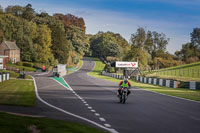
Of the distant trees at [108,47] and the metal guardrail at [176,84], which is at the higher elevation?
the distant trees at [108,47]

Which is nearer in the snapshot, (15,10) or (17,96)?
(17,96)

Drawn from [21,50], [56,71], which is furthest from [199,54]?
[56,71]

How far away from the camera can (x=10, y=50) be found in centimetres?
9775

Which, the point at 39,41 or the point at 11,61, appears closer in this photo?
the point at 11,61

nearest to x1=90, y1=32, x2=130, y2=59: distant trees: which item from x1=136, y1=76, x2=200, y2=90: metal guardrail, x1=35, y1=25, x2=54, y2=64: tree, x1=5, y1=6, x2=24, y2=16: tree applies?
x1=35, y1=25, x2=54, y2=64: tree

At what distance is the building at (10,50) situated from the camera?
98188 mm

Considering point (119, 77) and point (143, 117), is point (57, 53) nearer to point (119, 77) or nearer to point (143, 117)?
point (119, 77)

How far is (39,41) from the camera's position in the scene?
358 feet

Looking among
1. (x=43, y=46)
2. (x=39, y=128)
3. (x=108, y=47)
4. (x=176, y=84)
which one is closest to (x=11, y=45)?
(x=43, y=46)

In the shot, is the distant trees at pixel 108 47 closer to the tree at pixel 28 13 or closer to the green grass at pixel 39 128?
the tree at pixel 28 13

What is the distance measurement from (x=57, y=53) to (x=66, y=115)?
107061 millimetres

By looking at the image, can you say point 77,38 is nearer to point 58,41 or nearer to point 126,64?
point 58,41

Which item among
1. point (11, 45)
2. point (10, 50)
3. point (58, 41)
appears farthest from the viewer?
point (58, 41)

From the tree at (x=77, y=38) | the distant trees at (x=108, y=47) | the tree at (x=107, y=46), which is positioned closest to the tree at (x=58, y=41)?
the tree at (x=77, y=38)
